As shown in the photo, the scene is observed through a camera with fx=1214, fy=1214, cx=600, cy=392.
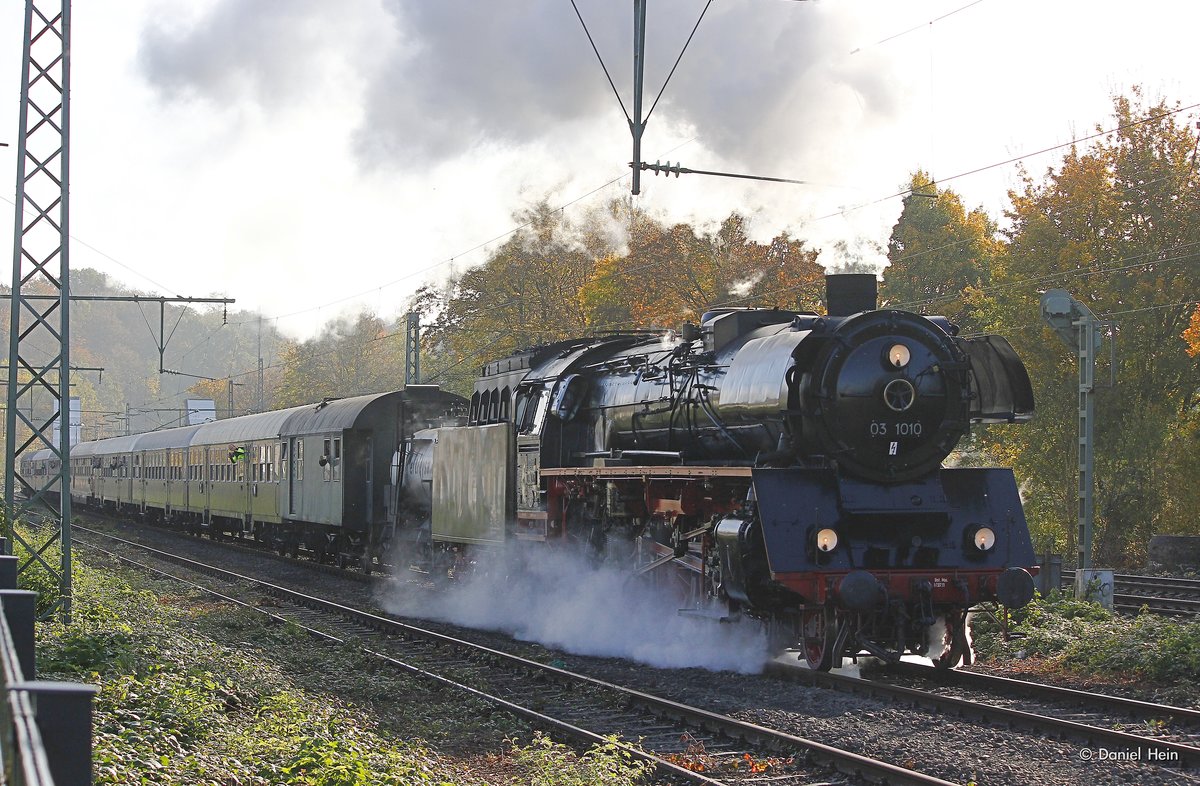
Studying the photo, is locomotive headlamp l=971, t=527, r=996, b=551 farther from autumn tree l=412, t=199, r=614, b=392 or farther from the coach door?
autumn tree l=412, t=199, r=614, b=392

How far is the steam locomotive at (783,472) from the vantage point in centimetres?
1039

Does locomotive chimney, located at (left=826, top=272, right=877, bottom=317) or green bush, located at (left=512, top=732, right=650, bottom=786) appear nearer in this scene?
Result: green bush, located at (left=512, top=732, right=650, bottom=786)

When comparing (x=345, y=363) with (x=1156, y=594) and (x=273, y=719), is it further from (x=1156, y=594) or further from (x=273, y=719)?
(x=273, y=719)

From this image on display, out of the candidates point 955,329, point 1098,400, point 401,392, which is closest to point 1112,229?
point 1098,400

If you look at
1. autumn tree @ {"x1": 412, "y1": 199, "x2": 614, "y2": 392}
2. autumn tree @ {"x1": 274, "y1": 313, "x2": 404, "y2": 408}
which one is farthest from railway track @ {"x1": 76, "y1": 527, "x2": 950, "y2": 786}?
autumn tree @ {"x1": 274, "y1": 313, "x2": 404, "y2": 408}

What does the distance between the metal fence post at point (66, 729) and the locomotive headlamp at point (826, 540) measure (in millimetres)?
7515

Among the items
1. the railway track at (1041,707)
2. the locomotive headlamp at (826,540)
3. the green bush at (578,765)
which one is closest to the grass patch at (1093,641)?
the railway track at (1041,707)

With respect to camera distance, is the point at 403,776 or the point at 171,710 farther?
the point at 171,710

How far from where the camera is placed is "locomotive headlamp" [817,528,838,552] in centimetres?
1023

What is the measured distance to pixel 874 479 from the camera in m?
10.7

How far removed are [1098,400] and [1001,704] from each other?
2041 centimetres

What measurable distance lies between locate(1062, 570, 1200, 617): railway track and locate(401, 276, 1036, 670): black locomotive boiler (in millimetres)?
5149

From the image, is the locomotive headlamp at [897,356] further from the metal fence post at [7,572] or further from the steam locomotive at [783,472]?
the metal fence post at [7,572]

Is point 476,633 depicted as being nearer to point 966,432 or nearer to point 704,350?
point 704,350
